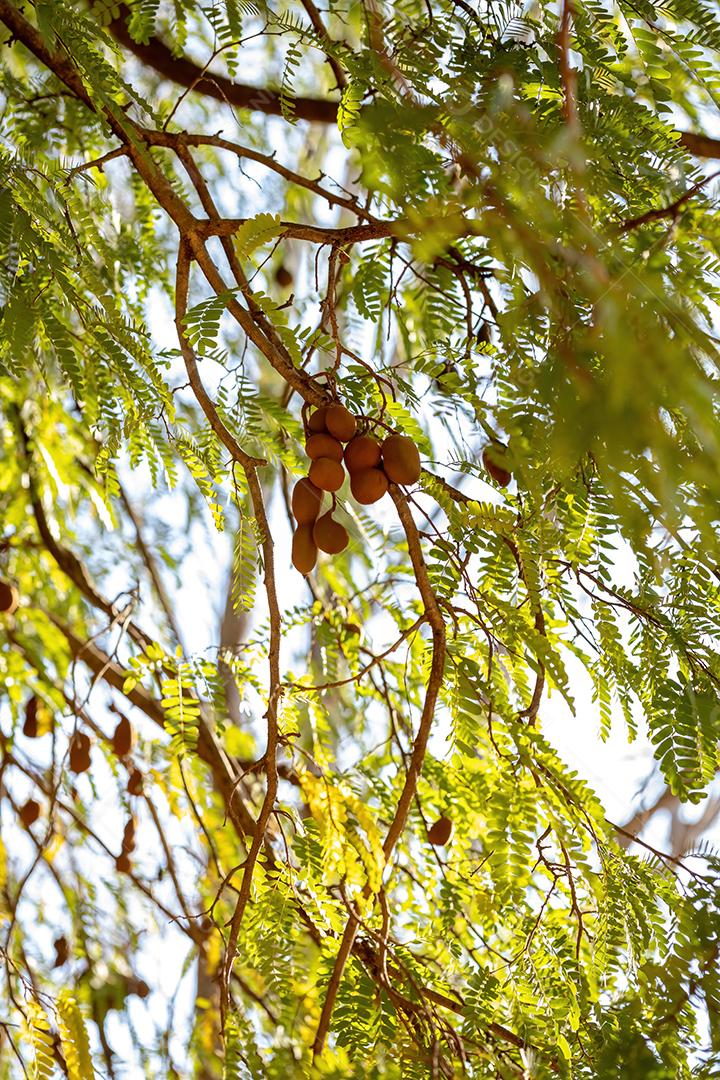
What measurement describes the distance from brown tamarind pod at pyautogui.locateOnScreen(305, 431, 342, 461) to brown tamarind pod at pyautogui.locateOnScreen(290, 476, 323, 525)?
0.04 meters

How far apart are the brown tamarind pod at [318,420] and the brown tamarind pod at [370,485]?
0.20 feet

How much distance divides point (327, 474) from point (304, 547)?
0.09 metres

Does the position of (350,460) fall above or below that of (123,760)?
below

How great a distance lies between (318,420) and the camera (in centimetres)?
106

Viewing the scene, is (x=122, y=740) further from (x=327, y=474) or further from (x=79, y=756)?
(x=327, y=474)

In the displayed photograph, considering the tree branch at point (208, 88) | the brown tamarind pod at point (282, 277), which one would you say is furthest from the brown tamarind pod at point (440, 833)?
the brown tamarind pod at point (282, 277)

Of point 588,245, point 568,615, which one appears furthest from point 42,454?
point 588,245

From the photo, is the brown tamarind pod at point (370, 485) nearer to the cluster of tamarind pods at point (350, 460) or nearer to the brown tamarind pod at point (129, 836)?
the cluster of tamarind pods at point (350, 460)

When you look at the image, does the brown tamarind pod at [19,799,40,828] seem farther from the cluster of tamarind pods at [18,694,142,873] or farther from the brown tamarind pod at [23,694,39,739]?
the brown tamarind pod at [23,694,39,739]

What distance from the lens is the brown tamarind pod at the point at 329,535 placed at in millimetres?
1069

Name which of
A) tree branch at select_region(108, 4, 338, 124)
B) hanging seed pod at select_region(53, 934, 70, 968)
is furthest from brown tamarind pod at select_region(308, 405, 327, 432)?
hanging seed pod at select_region(53, 934, 70, 968)

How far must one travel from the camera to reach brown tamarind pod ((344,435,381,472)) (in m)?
1.03

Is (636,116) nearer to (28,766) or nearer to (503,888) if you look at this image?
(503,888)

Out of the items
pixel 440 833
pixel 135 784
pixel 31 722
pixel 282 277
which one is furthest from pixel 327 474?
pixel 282 277
